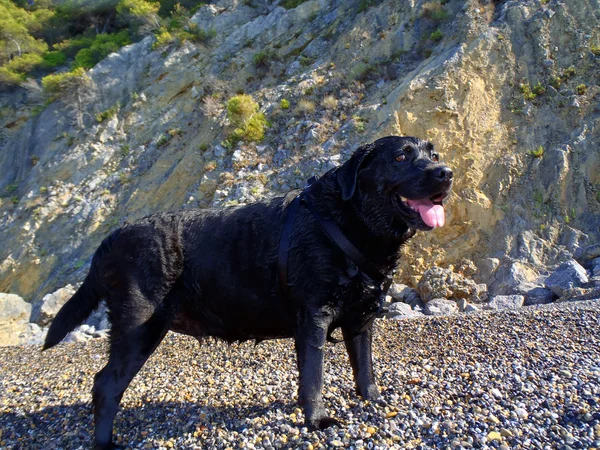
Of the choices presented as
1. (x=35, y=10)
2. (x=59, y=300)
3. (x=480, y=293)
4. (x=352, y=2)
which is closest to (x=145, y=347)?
(x=480, y=293)

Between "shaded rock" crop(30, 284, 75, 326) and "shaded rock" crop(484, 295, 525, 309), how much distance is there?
9.50 m

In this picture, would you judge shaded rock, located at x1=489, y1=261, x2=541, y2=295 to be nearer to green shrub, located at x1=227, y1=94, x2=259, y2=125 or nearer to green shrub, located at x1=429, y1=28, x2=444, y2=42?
green shrub, located at x1=429, y1=28, x2=444, y2=42

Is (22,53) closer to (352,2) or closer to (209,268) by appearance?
(352,2)

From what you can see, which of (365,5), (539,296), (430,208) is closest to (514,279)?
(539,296)

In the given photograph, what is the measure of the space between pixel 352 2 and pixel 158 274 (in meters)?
16.9

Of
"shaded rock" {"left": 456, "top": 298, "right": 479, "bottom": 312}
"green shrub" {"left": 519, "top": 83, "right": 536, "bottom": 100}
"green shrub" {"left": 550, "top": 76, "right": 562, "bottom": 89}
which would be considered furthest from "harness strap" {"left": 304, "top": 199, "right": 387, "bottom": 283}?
"green shrub" {"left": 550, "top": 76, "right": 562, "bottom": 89}

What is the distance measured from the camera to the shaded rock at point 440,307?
26.9 ft

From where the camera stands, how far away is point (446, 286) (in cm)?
915

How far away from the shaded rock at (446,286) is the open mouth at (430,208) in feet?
20.6

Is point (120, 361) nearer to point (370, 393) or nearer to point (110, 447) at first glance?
point (110, 447)

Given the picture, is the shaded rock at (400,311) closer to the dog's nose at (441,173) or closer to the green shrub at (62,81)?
the dog's nose at (441,173)

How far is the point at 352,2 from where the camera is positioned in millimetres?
17672

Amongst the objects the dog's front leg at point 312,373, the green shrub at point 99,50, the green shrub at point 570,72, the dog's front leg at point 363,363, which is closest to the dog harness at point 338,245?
the dog's front leg at point 363,363

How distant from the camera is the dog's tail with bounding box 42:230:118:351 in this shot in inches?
145
